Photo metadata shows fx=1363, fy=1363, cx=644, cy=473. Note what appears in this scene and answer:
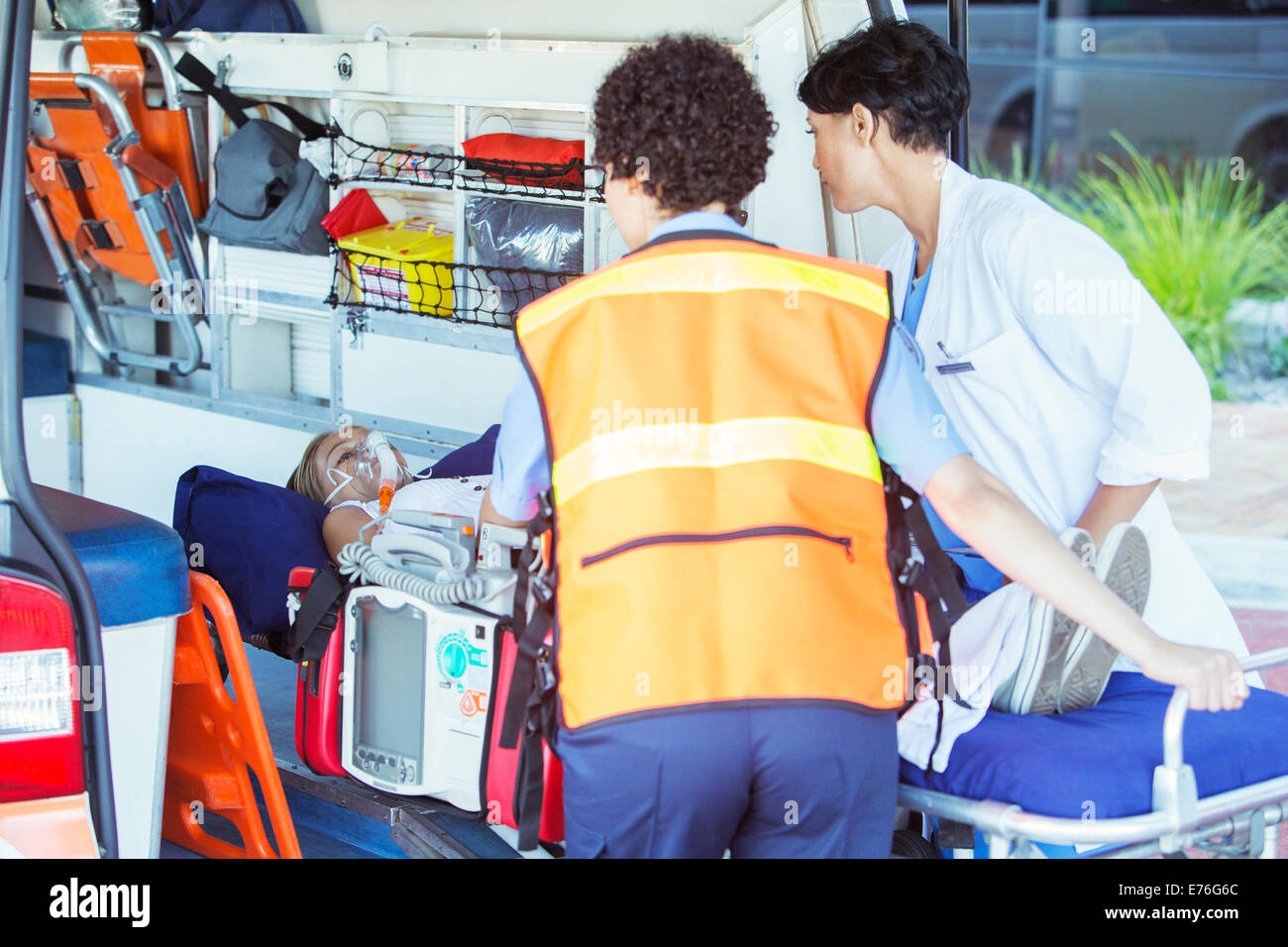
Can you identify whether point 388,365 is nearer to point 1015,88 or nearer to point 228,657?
point 228,657

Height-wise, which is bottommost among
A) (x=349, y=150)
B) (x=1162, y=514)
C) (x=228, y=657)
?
(x=228, y=657)

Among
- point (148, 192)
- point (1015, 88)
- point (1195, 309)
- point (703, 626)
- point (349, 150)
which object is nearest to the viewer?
point (703, 626)

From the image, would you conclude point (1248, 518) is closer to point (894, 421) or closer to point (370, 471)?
point (370, 471)

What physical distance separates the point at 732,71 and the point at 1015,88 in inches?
467

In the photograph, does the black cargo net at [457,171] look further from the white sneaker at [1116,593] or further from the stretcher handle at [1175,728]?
the stretcher handle at [1175,728]

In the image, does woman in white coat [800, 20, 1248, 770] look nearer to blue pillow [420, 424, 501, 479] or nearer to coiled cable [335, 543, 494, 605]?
coiled cable [335, 543, 494, 605]

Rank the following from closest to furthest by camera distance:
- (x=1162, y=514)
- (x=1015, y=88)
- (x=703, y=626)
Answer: (x=703, y=626)
(x=1162, y=514)
(x=1015, y=88)

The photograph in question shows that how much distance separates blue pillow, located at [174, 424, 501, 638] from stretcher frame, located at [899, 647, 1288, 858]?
1.73 meters

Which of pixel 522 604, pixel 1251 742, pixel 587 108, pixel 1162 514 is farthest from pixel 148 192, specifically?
pixel 1251 742

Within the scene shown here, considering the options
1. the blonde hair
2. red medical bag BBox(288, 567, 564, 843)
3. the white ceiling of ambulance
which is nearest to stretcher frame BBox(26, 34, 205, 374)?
the white ceiling of ambulance

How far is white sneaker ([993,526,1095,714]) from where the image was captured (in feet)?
7.80

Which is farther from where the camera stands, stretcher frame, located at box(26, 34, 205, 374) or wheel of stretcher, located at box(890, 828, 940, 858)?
stretcher frame, located at box(26, 34, 205, 374)

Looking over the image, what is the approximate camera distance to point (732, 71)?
199 cm

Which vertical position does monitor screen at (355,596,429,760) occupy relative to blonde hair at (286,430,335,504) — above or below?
below
